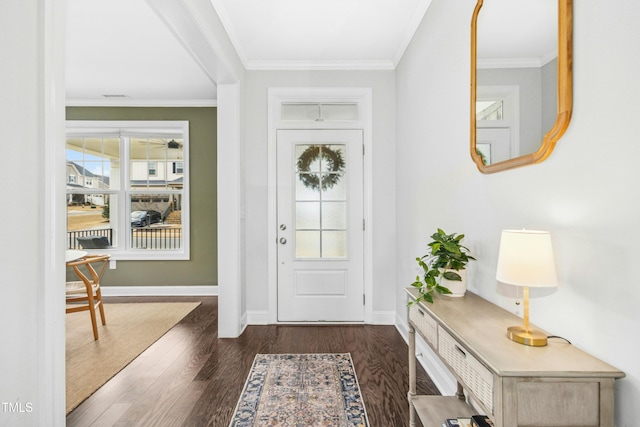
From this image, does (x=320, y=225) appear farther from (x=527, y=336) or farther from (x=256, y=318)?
(x=527, y=336)

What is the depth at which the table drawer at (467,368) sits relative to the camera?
1.12 m

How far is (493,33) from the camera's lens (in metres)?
1.70

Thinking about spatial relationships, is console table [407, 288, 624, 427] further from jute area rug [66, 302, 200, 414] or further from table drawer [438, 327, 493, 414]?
jute area rug [66, 302, 200, 414]

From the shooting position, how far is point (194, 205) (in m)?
5.07

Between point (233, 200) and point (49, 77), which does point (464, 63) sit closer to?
point (49, 77)

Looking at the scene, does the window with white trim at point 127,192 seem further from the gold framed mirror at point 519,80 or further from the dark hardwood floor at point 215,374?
the gold framed mirror at point 519,80

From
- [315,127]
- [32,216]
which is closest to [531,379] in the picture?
[32,216]

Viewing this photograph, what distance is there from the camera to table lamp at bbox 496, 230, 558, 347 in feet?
3.72

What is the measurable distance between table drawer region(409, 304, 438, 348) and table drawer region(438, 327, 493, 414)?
0.06m

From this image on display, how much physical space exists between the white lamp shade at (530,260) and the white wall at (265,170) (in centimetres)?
261

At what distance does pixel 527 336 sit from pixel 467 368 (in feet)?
0.75

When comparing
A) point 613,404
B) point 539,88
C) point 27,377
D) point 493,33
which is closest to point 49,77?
point 27,377

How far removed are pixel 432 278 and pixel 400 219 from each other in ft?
6.00

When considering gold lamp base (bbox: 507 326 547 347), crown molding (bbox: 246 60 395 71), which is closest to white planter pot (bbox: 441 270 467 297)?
gold lamp base (bbox: 507 326 547 347)
